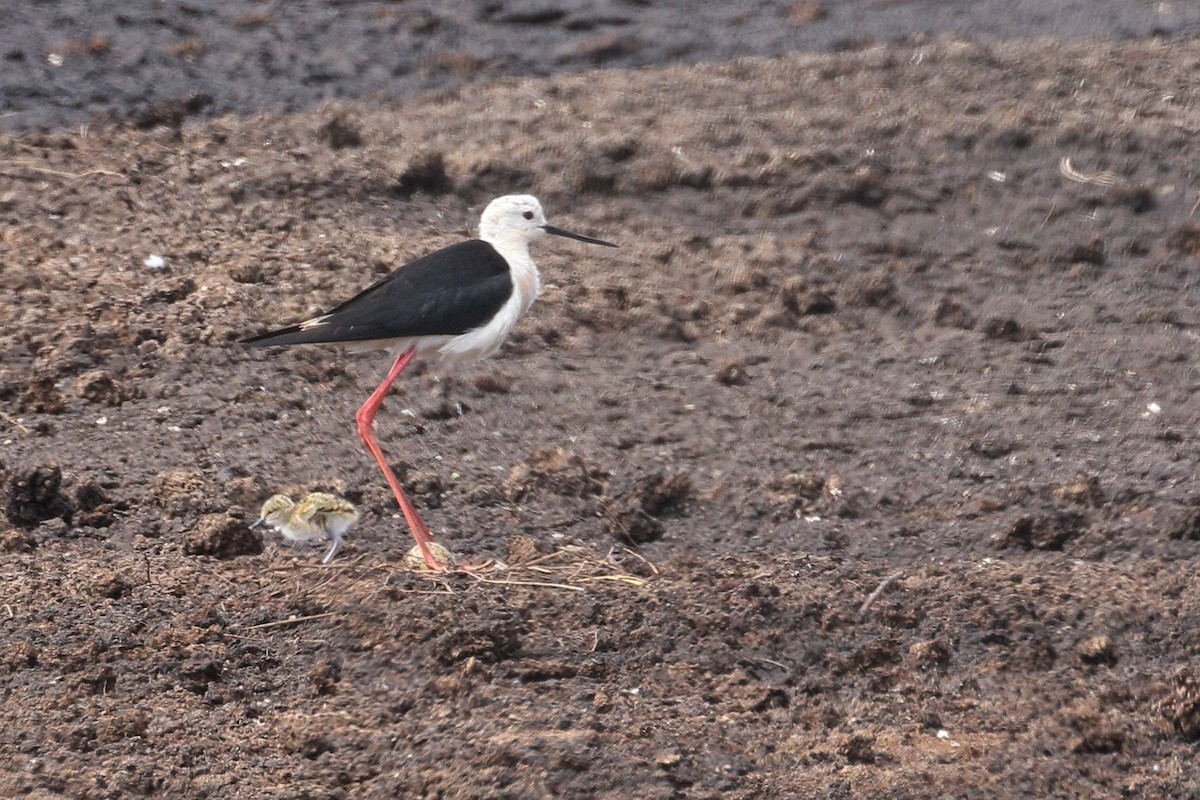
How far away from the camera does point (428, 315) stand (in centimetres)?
558

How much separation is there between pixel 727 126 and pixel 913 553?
3.67m

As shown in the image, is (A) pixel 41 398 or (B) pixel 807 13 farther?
(B) pixel 807 13

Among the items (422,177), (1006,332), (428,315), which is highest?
(428,315)

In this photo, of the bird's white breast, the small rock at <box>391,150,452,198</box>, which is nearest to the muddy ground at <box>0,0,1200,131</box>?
the small rock at <box>391,150,452,198</box>

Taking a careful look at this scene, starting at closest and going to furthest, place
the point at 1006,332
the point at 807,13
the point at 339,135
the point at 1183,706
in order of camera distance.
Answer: the point at 1183,706
the point at 1006,332
the point at 339,135
the point at 807,13

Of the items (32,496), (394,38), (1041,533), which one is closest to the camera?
Answer: (32,496)

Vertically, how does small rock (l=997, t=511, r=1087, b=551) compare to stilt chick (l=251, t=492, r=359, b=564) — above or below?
below

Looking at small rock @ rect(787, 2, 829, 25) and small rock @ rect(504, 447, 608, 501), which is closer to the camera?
small rock @ rect(504, 447, 608, 501)

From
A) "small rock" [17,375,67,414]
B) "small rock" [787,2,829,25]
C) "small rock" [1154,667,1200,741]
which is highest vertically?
"small rock" [787,2,829,25]

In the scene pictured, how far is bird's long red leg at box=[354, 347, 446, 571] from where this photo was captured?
5.25 metres

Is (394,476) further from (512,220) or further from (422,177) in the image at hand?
(422,177)

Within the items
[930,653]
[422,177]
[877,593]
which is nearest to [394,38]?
[422,177]

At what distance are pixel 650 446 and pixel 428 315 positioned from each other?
1173 mm

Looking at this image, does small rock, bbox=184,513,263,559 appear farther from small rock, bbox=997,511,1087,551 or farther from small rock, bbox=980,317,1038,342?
small rock, bbox=980,317,1038,342
